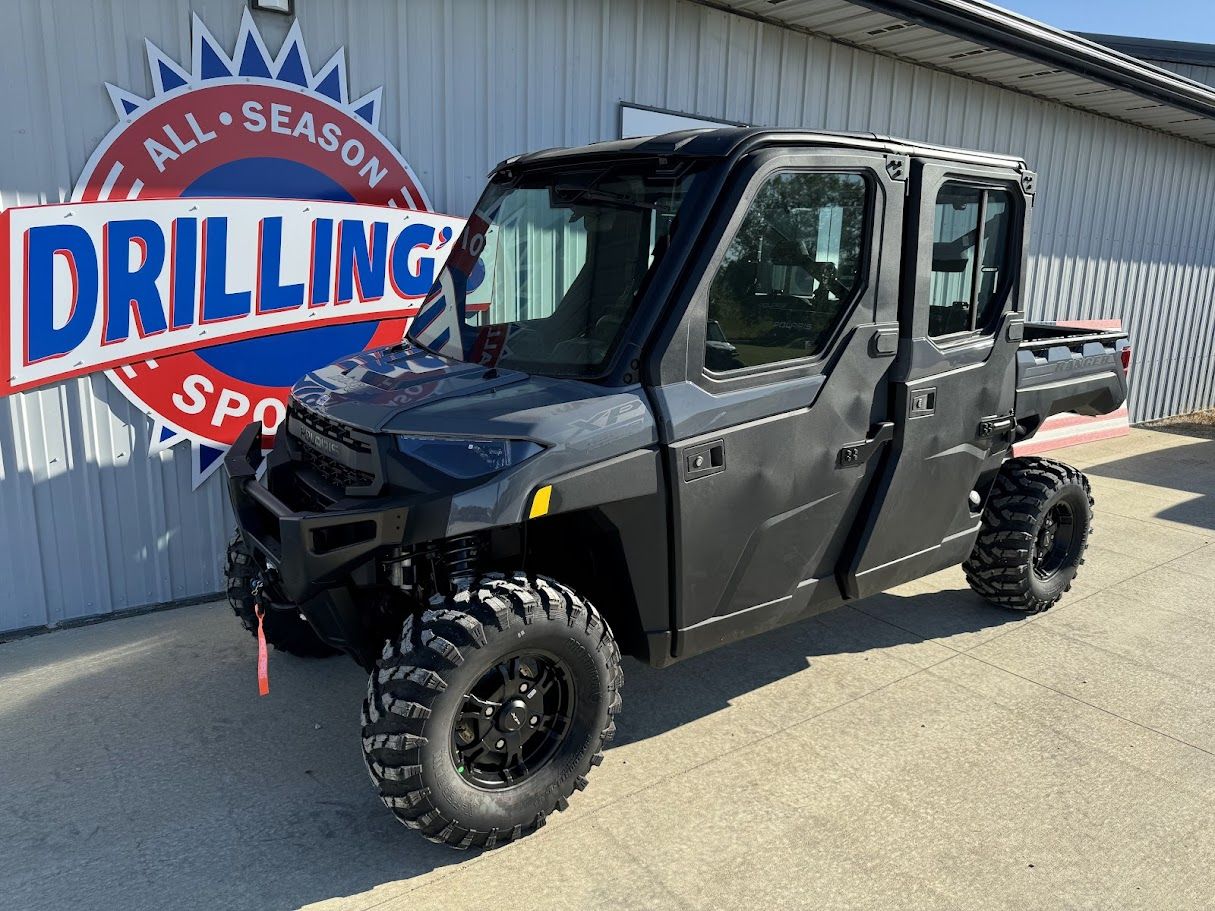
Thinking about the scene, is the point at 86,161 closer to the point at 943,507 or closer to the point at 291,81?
the point at 291,81

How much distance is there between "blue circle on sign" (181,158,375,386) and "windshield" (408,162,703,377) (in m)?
1.71

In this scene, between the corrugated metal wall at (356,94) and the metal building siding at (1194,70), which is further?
the metal building siding at (1194,70)

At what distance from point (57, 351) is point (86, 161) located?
3.15 ft

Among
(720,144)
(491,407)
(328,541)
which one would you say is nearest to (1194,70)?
(720,144)

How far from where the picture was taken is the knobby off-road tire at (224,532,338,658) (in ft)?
12.9

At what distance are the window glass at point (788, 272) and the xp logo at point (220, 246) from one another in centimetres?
294

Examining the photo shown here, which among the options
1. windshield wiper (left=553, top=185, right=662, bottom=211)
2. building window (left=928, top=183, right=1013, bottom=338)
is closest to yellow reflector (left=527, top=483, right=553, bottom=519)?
windshield wiper (left=553, top=185, right=662, bottom=211)

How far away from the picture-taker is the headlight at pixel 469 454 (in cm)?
285

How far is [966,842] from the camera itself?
10.1 feet

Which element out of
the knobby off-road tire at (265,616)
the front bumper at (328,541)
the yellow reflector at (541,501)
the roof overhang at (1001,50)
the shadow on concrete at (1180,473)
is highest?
the roof overhang at (1001,50)

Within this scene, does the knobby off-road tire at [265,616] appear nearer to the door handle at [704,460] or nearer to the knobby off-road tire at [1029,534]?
the door handle at [704,460]

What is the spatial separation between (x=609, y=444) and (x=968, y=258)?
2146 millimetres

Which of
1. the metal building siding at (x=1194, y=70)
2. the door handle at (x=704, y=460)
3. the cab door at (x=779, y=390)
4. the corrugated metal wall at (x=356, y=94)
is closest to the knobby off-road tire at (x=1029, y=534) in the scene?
the cab door at (x=779, y=390)

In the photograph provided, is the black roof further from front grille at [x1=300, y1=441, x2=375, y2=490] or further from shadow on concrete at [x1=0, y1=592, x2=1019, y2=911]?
shadow on concrete at [x1=0, y1=592, x2=1019, y2=911]
